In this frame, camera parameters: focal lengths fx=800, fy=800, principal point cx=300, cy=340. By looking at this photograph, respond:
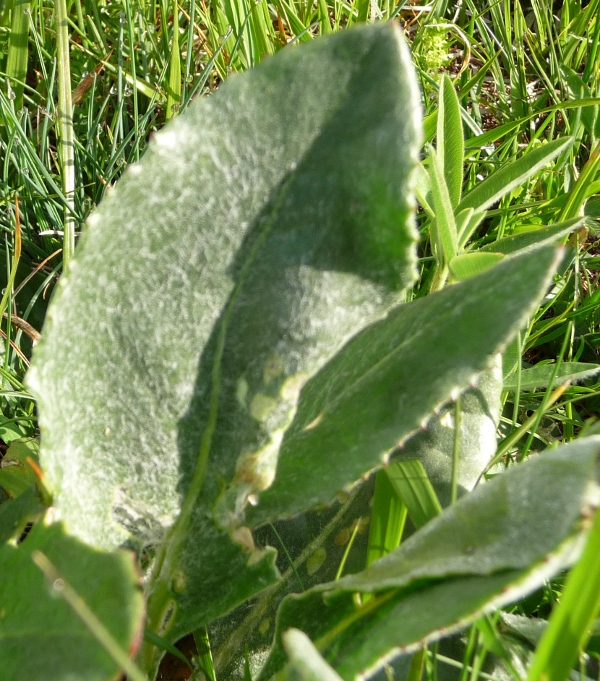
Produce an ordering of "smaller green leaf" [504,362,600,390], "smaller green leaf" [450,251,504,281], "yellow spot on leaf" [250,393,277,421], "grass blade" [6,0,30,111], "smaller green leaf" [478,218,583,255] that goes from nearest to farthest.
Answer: "yellow spot on leaf" [250,393,277,421], "smaller green leaf" [450,251,504,281], "smaller green leaf" [478,218,583,255], "smaller green leaf" [504,362,600,390], "grass blade" [6,0,30,111]

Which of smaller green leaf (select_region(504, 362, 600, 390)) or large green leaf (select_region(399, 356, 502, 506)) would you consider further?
smaller green leaf (select_region(504, 362, 600, 390))

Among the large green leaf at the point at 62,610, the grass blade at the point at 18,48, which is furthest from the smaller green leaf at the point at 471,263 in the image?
the grass blade at the point at 18,48

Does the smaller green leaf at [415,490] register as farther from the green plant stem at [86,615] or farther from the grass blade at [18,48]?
the grass blade at [18,48]

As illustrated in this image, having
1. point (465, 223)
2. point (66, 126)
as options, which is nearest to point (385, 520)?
point (465, 223)

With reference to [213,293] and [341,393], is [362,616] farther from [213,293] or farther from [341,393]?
[213,293]

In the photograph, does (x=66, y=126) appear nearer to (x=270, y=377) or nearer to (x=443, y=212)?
(x=443, y=212)

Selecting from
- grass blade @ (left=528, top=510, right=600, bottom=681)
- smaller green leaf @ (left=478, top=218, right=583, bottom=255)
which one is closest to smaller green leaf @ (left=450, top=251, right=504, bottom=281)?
smaller green leaf @ (left=478, top=218, right=583, bottom=255)

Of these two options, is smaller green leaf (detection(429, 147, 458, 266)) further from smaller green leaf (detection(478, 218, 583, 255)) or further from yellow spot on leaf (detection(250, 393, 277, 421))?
yellow spot on leaf (detection(250, 393, 277, 421))
